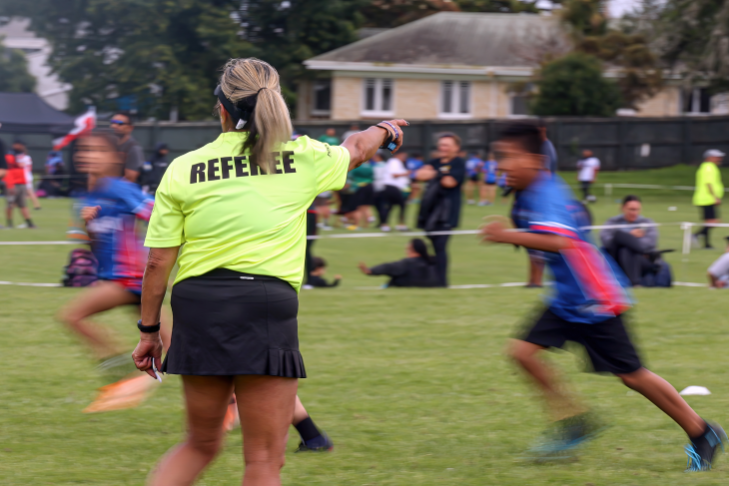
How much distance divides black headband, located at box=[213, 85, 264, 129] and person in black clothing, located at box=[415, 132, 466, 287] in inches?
303

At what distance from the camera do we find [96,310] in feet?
18.4

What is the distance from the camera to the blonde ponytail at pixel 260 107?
2.98 m

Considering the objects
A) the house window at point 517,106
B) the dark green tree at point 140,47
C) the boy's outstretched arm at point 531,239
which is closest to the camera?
the boy's outstretched arm at point 531,239

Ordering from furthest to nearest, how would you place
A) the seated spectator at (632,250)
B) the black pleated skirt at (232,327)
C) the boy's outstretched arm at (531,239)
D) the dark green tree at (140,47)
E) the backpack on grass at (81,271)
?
the dark green tree at (140,47) < the seated spectator at (632,250) < the backpack on grass at (81,271) < the boy's outstretched arm at (531,239) < the black pleated skirt at (232,327)

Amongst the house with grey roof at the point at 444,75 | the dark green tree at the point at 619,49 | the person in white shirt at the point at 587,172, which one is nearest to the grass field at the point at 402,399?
the person in white shirt at the point at 587,172

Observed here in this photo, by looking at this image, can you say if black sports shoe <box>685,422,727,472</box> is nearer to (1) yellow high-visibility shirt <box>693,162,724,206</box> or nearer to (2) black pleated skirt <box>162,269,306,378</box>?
(2) black pleated skirt <box>162,269,306,378</box>

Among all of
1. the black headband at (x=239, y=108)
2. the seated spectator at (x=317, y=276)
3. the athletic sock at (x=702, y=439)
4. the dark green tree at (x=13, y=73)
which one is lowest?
the seated spectator at (x=317, y=276)

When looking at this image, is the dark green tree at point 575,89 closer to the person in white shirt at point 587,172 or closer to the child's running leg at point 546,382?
the person in white shirt at point 587,172

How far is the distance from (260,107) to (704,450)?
9.61 feet

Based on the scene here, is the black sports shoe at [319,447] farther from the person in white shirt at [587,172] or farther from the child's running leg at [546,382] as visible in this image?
the person in white shirt at [587,172]

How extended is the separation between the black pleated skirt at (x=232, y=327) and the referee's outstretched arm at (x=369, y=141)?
2.22 feet

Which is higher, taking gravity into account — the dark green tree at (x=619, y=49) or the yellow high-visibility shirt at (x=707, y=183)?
the dark green tree at (x=619, y=49)

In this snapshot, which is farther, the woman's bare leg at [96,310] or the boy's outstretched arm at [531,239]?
the woman's bare leg at [96,310]

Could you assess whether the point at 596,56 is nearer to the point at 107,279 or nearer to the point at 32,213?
the point at 32,213
